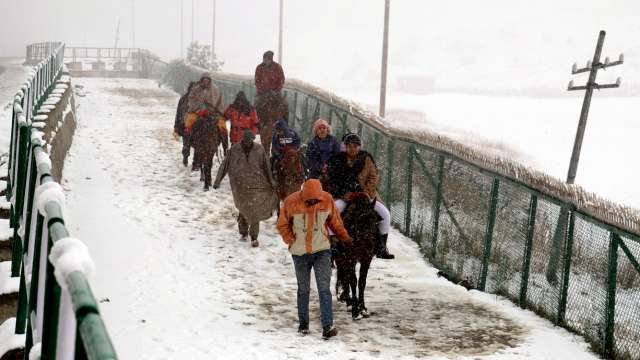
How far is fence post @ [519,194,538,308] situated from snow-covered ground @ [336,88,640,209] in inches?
742

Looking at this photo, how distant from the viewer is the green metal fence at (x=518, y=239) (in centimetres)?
918

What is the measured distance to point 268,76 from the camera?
17.3 meters

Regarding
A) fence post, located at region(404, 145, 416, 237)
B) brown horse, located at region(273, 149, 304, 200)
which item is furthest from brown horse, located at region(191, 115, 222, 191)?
fence post, located at region(404, 145, 416, 237)

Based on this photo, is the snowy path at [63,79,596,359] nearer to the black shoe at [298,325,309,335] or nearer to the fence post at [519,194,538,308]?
the black shoe at [298,325,309,335]

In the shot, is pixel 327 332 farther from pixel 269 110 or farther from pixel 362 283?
pixel 269 110

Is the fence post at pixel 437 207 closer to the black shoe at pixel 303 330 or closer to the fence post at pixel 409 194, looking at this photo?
the fence post at pixel 409 194

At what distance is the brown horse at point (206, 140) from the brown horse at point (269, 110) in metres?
1.41

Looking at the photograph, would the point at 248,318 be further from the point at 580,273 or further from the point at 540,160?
the point at 540,160

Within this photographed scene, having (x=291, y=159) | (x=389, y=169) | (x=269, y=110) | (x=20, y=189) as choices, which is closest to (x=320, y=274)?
(x=20, y=189)

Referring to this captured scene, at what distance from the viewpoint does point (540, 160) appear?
43844 mm

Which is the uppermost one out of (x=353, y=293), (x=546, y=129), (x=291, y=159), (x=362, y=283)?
(x=291, y=159)

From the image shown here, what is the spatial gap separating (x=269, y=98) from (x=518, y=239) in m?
7.56

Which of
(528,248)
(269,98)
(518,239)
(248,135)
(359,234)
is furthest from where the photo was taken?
(269,98)

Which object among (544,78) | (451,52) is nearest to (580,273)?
(544,78)
